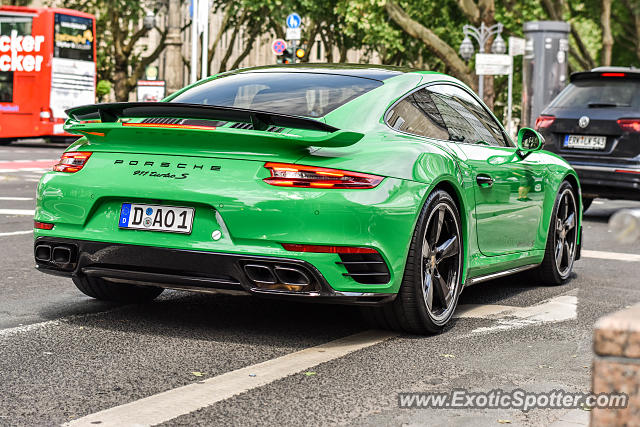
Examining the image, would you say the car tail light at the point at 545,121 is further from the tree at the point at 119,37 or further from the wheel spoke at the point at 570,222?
the tree at the point at 119,37

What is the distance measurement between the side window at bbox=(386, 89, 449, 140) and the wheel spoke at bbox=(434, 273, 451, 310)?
2.44ft

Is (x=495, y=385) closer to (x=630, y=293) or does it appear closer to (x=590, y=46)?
(x=630, y=293)

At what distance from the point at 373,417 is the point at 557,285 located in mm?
4153

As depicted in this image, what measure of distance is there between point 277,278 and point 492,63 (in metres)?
24.2

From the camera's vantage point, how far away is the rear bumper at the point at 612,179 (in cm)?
1243

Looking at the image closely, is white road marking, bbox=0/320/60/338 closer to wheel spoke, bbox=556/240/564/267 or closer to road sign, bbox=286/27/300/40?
wheel spoke, bbox=556/240/564/267

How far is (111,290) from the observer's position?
6195 millimetres

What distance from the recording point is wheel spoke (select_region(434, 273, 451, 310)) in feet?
18.9

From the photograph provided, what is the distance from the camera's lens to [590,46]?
5797 cm

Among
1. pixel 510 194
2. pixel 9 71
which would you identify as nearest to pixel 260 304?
pixel 510 194

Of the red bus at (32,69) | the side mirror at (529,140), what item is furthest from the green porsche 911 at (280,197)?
the red bus at (32,69)

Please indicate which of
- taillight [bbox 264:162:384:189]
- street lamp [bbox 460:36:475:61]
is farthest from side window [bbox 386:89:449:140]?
street lamp [bbox 460:36:475:61]

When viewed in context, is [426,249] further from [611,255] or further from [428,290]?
[611,255]

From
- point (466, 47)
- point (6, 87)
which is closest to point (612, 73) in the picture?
point (6, 87)
